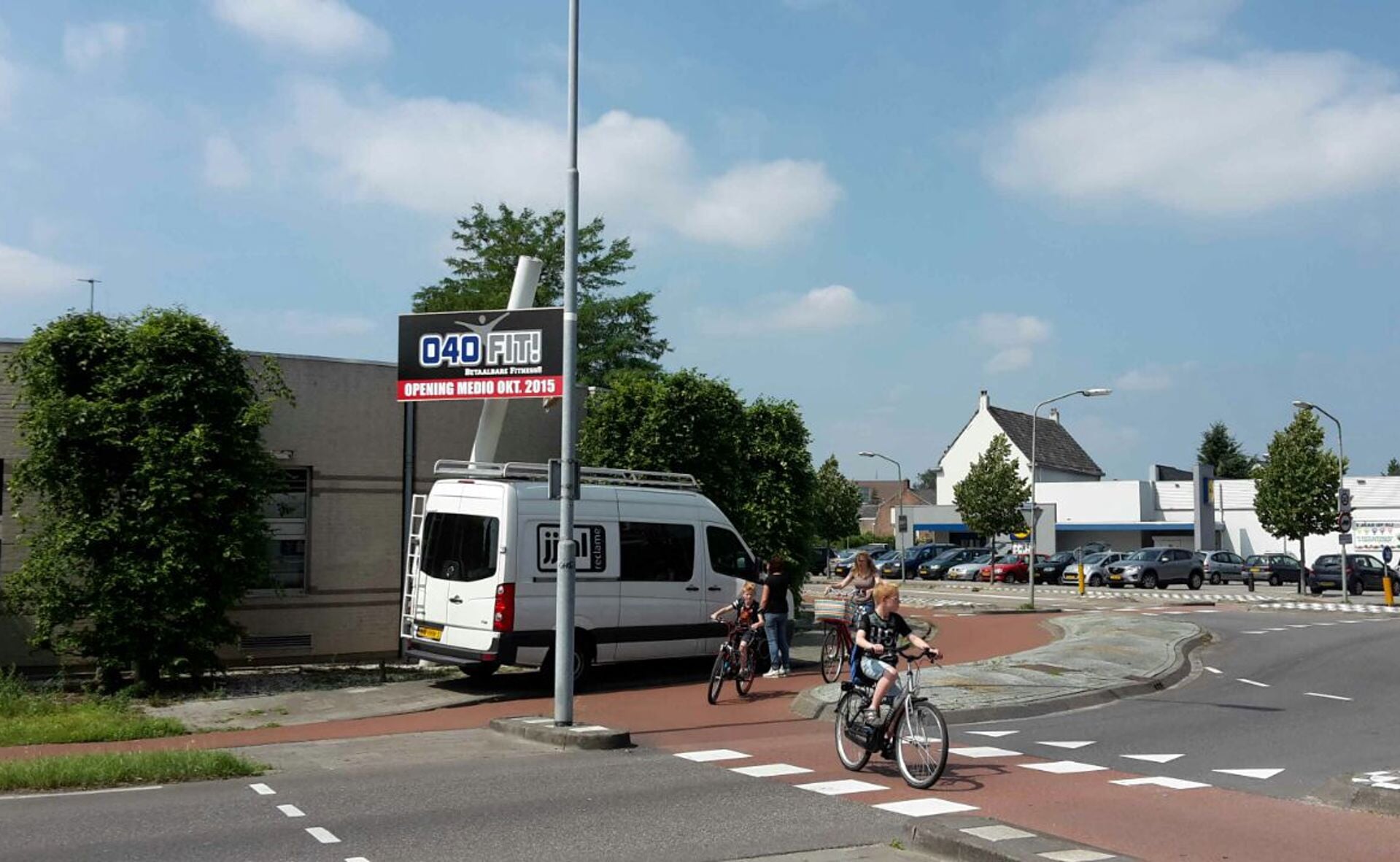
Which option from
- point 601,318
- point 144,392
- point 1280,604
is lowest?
point 1280,604

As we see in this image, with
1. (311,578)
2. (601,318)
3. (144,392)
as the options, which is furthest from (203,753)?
(601,318)

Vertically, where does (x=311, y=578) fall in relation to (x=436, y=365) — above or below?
below

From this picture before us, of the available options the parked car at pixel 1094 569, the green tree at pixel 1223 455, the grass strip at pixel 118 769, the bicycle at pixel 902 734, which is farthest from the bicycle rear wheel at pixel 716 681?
the green tree at pixel 1223 455

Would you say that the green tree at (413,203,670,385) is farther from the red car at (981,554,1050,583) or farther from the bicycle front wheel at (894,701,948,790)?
the bicycle front wheel at (894,701,948,790)

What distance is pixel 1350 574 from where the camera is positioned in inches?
1761

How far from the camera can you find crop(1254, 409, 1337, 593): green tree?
45656 millimetres

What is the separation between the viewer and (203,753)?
9.98 metres

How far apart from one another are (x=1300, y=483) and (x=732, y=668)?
125ft

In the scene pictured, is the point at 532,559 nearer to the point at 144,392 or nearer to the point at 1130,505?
the point at 144,392

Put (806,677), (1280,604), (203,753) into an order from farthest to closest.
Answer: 1. (1280,604)
2. (806,677)
3. (203,753)

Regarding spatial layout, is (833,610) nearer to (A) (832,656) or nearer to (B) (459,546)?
(A) (832,656)

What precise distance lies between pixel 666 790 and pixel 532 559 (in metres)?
5.95

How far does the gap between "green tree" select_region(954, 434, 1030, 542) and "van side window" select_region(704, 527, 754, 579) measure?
123ft

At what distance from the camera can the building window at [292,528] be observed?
18.0 m
